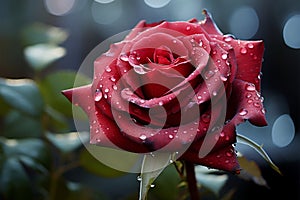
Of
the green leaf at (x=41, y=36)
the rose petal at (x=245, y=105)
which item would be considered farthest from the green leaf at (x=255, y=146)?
the green leaf at (x=41, y=36)

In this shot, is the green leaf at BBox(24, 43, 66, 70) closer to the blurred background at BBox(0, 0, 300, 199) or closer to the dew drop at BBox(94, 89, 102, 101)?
the blurred background at BBox(0, 0, 300, 199)

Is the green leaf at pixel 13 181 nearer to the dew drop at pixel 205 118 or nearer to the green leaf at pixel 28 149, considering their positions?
the green leaf at pixel 28 149

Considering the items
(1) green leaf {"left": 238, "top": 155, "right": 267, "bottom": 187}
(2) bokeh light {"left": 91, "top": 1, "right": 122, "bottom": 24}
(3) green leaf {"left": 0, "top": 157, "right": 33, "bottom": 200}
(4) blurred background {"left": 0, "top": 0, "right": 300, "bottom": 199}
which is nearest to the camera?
(1) green leaf {"left": 238, "top": 155, "right": 267, "bottom": 187}

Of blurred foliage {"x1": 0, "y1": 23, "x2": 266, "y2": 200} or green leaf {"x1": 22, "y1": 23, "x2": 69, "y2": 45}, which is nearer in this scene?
blurred foliage {"x1": 0, "y1": 23, "x2": 266, "y2": 200}

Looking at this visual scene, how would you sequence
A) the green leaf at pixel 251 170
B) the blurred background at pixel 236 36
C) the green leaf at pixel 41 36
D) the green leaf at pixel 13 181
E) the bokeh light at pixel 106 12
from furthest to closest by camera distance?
the bokeh light at pixel 106 12
the blurred background at pixel 236 36
the green leaf at pixel 41 36
the green leaf at pixel 13 181
the green leaf at pixel 251 170

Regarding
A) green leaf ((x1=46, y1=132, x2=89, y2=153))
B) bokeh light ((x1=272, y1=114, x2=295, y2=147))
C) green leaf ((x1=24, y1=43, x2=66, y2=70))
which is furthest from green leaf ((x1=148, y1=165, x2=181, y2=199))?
bokeh light ((x1=272, y1=114, x2=295, y2=147))

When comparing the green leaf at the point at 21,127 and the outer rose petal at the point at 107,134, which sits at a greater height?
the outer rose petal at the point at 107,134

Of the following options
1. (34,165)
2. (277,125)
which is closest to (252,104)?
(34,165)

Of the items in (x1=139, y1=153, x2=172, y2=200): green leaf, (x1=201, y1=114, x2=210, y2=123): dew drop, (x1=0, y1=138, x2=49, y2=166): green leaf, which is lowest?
(x1=0, y1=138, x2=49, y2=166): green leaf
